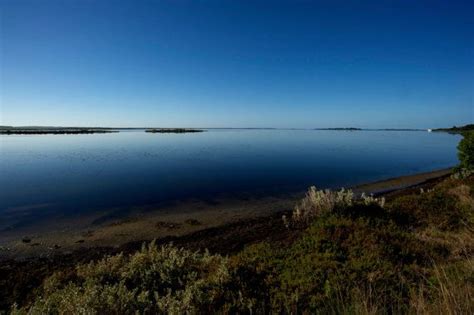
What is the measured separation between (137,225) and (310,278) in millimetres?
10930

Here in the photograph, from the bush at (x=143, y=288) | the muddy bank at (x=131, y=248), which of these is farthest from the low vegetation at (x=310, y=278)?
the muddy bank at (x=131, y=248)

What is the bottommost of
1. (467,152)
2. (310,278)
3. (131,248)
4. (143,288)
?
(131,248)

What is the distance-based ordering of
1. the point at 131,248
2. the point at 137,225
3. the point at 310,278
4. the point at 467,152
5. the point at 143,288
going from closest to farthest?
the point at 310,278
the point at 143,288
the point at 131,248
the point at 137,225
the point at 467,152

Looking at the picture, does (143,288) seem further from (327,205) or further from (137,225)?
(137,225)

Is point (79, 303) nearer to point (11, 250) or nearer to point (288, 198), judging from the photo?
point (11, 250)

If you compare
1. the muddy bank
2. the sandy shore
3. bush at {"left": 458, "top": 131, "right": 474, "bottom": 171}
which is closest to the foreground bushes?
the muddy bank

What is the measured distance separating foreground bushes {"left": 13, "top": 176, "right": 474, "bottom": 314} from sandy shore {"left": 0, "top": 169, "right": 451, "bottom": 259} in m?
5.30

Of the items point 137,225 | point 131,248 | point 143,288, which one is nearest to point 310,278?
point 143,288

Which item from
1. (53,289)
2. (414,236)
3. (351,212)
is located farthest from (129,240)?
(414,236)

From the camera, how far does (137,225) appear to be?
14.3 m

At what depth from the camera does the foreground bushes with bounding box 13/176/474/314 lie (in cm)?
459

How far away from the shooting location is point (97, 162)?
3534 cm

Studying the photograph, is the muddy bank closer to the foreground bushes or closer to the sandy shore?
the sandy shore

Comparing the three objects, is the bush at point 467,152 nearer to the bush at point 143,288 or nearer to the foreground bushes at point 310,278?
the foreground bushes at point 310,278
